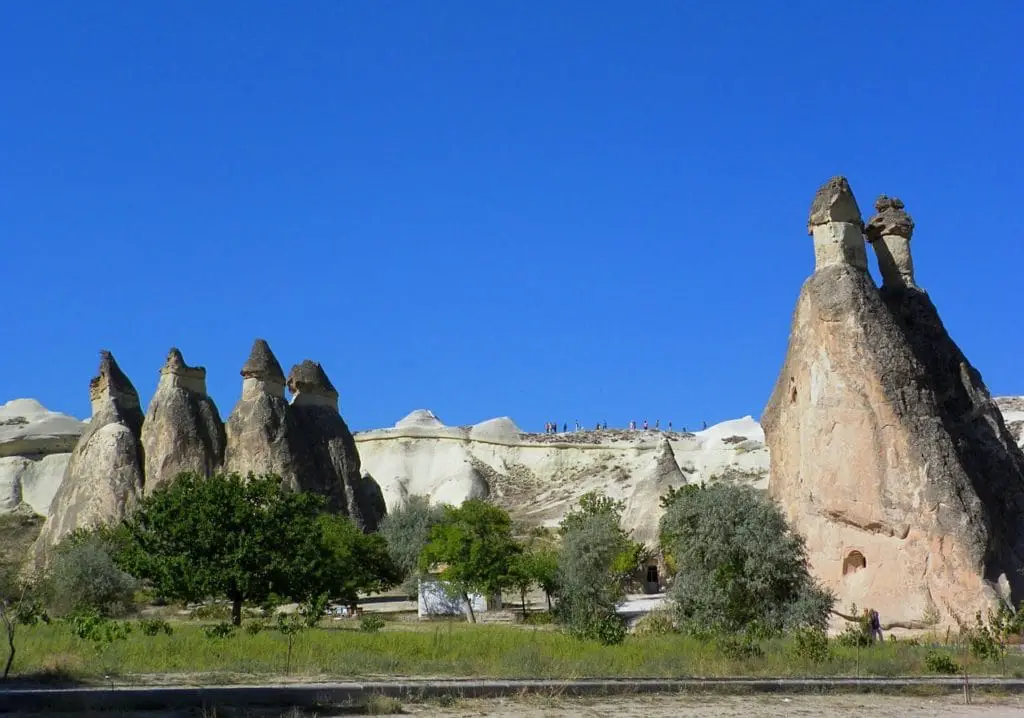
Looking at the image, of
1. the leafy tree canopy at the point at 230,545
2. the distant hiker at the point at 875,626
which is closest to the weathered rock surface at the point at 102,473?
the leafy tree canopy at the point at 230,545

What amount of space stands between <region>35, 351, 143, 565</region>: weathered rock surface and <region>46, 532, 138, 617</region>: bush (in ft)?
26.6

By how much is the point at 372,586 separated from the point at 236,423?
10490 millimetres

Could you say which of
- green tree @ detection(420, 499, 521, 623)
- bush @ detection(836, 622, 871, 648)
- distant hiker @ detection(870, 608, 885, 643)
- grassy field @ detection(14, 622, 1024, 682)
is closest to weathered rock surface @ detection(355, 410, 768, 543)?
green tree @ detection(420, 499, 521, 623)

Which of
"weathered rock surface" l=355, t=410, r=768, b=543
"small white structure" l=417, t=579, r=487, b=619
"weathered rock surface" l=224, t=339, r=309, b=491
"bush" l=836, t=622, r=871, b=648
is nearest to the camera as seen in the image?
"bush" l=836, t=622, r=871, b=648

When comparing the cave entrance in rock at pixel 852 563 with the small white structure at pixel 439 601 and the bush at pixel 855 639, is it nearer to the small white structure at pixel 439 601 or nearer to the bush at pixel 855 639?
the bush at pixel 855 639

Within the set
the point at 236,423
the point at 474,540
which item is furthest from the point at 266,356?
the point at 474,540

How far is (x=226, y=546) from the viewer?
24.0 meters

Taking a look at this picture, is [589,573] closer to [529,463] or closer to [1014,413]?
[1014,413]

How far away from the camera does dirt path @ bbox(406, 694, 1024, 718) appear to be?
1059 centimetres

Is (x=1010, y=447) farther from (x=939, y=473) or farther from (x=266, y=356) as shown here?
(x=266, y=356)

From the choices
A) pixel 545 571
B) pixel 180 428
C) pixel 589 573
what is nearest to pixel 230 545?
pixel 545 571

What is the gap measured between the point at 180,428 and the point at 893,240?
23.7 m

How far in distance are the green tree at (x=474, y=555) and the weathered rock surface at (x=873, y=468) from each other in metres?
7.80

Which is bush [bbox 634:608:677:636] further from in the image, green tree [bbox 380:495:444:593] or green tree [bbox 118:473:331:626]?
green tree [bbox 380:495:444:593]
